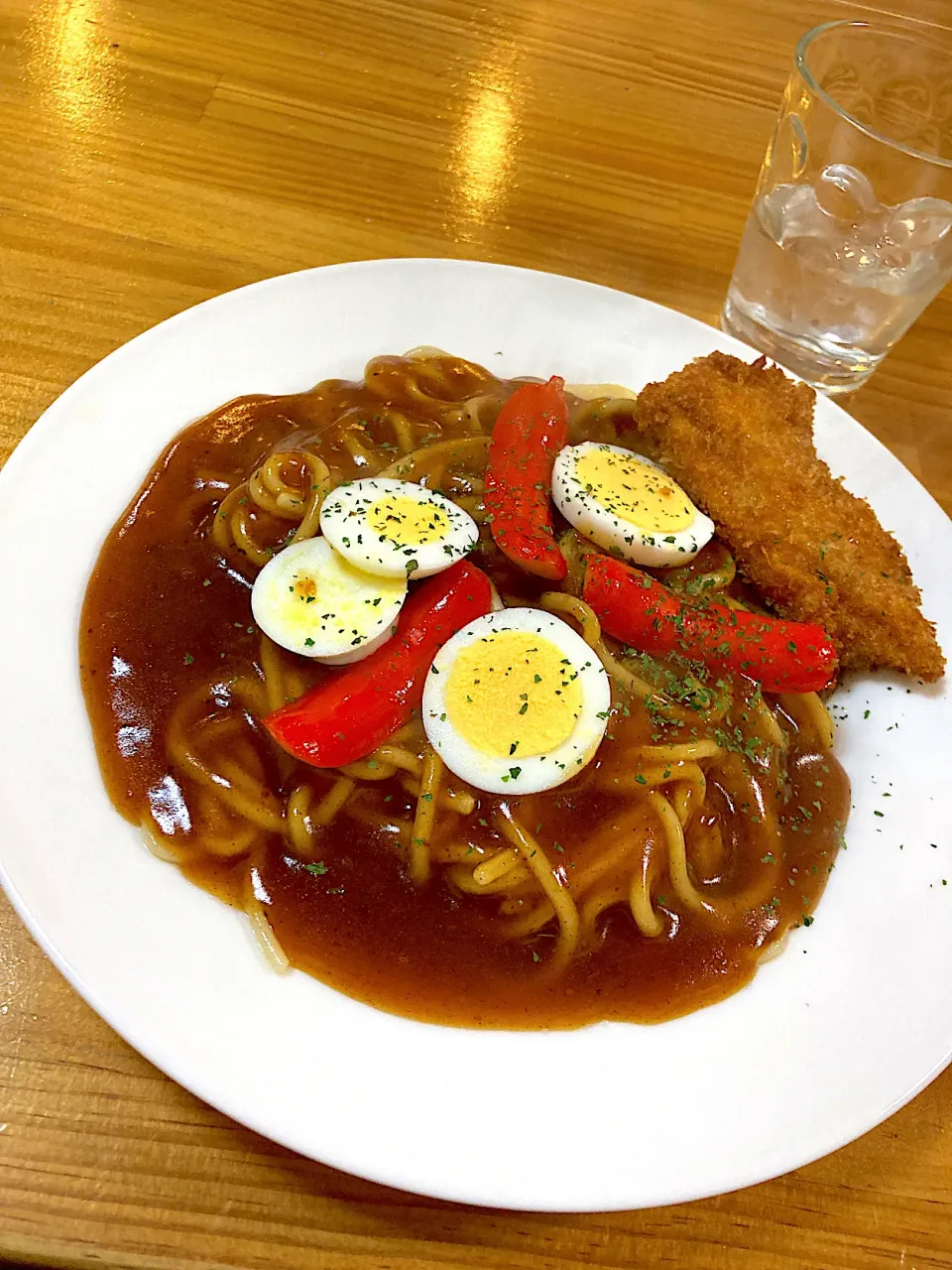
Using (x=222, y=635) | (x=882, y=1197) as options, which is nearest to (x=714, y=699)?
(x=882, y=1197)

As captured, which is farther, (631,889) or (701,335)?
(701,335)

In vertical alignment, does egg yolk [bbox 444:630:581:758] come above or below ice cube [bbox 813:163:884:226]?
below

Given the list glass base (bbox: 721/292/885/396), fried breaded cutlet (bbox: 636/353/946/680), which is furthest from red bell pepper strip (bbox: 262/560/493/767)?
glass base (bbox: 721/292/885/396)

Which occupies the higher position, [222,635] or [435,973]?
[222,635]

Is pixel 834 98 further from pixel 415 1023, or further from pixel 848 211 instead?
pixel 415 1023

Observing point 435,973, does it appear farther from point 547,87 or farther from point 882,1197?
point 547,87

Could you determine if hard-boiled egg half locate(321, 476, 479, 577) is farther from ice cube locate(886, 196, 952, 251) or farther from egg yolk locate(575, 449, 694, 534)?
ice cube locate(886, 196, 952, 251)

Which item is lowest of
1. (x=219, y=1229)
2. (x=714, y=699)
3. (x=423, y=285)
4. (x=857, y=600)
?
(x=219, y=1229)
